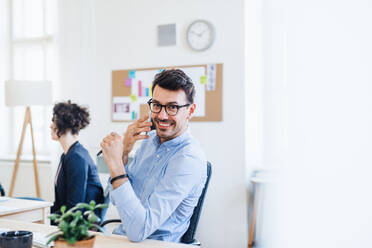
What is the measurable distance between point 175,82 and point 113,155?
1.35ft

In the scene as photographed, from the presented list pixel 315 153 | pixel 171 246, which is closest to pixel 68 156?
pixel 171 246

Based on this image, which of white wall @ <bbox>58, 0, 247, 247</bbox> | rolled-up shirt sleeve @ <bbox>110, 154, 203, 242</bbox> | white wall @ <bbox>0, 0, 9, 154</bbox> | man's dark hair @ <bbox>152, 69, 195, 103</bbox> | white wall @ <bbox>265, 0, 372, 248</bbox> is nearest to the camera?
rolled-up shirt sleeve @ <bbox>110, 154, 203, 242</bbox>

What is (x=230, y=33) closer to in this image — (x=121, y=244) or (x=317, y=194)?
(x=317, y=194)

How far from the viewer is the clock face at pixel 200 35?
11.5ft

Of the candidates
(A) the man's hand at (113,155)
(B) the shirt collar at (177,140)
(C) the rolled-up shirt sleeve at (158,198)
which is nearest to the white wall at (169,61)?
(B) the shirt collar at (177,140)

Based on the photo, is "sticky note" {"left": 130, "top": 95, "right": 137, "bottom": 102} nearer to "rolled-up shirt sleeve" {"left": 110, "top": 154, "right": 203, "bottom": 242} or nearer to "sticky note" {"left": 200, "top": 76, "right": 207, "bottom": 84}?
"sticky note" {"left": 200, "top": 76, "right": 207, "bottom": 84}

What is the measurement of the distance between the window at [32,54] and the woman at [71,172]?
229 cm

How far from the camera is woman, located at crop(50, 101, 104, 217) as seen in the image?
236 cm

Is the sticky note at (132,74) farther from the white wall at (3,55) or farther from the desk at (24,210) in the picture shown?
the white wall at (3,55)

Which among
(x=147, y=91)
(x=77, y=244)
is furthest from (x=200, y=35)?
(x=77, y=244)

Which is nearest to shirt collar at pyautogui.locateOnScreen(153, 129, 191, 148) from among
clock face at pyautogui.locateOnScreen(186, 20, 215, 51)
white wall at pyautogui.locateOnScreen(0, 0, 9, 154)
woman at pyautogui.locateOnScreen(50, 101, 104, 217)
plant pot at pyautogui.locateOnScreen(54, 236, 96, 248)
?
plant pot at pyautogui.locateOnScreen(54, 236, 96, 248)

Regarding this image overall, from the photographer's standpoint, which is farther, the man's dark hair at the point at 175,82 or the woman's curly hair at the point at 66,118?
the woman's curly hair at the point at 66,118

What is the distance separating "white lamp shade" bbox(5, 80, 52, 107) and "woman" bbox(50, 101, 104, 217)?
1.39 metres

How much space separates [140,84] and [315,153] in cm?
181
